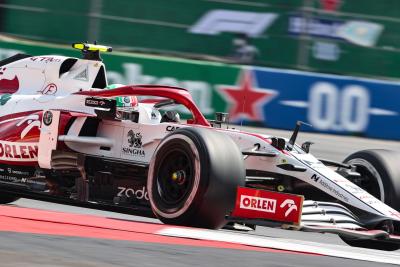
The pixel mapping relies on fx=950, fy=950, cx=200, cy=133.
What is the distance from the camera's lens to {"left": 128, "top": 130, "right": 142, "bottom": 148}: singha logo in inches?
307

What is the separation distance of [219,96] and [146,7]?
296 centimetres

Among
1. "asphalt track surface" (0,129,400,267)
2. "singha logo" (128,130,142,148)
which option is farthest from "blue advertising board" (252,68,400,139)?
"asphalt track surface" (0,129,400,267)

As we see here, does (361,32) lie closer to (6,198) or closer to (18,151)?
(6,198)

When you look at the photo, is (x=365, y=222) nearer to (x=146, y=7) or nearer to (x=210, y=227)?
(x=210, y=227)

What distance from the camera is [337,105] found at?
14227 mm

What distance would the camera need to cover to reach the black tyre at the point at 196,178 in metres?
6.65

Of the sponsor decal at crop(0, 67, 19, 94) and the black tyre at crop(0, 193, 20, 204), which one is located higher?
the sponsor decal at crop(0, 67, 19, 94)

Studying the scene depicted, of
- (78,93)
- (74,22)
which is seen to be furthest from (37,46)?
(78,93)

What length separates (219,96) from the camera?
14680 millimetres

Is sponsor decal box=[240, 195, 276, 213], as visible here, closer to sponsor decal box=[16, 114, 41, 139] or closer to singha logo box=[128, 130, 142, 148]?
singha logo box=[128, 130, 142, 148]

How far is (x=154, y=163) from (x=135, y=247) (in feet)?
6.21

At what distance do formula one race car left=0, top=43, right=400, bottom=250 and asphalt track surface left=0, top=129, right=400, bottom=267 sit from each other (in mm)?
364

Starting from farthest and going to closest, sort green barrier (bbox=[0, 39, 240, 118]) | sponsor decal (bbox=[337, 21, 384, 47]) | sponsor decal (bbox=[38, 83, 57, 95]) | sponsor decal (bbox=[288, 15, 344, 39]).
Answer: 1. sponsor decal (bbox=[337, 21, 384, 47])
2. sponsor decal (bbox=[288, 15, 344, 39])
3. green barrier (bbox=[0, 39, 240, 118])
4. sponsor decal (bbox=[38, 83, 57, 95])

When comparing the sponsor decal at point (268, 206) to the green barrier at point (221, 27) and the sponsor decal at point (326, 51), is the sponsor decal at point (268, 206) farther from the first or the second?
the sponsor decal at point (326, 51)
